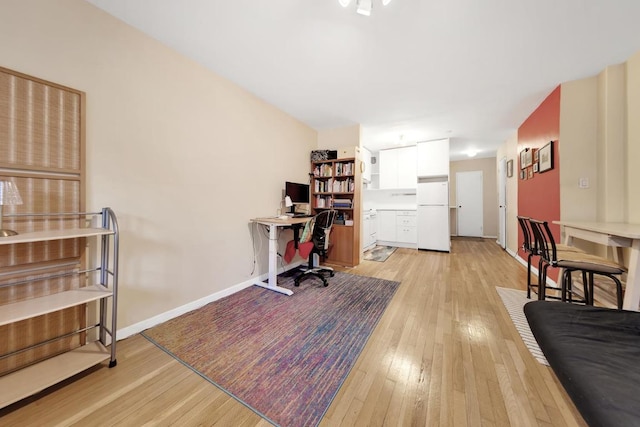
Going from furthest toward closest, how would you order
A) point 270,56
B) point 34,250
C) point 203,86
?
1. point 203,86
2. point 270,56
3. point 34,250

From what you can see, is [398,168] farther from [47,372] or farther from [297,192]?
[47,372]

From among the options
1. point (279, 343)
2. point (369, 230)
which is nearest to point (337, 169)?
point (369, 230)

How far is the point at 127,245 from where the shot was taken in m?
1.75

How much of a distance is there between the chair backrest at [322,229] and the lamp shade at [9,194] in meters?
2.34

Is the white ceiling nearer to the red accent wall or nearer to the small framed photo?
the red accent wall

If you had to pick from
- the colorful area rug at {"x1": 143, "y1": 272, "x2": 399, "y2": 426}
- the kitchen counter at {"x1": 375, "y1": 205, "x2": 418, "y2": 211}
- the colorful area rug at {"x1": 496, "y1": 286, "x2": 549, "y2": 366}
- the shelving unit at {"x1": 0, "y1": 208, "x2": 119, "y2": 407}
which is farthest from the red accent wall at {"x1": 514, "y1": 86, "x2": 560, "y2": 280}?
the shelving unit at {"x1": 0, "y1": 208, "x2": 119, "y2": 407}

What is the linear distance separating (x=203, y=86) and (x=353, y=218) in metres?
2.65

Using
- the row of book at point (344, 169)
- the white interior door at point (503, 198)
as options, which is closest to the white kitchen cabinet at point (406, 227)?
the white interior door at point (503, 198)

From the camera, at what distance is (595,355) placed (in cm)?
79

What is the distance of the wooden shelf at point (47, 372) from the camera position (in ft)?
3.60

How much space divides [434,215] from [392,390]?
13.8 feet

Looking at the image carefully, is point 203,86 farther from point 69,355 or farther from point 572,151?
point 572,151

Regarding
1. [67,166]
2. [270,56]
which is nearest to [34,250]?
[67,166]

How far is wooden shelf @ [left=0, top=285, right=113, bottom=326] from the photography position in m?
1.09
